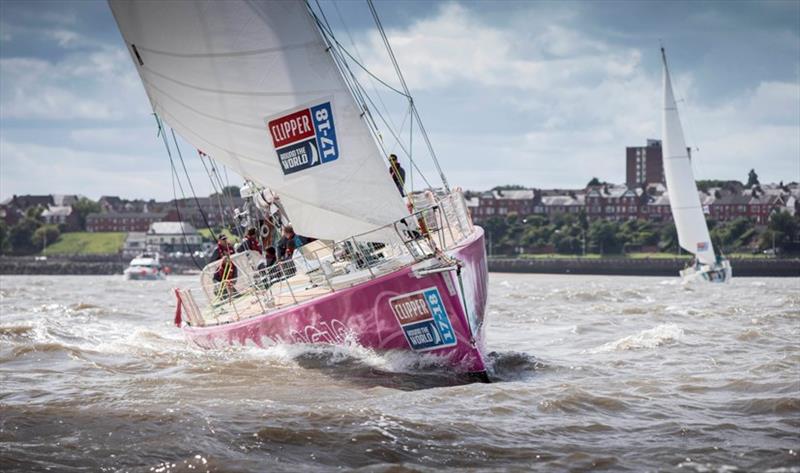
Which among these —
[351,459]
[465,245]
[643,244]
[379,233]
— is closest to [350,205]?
[379,233]

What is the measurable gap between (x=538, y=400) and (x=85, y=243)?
15233 cm

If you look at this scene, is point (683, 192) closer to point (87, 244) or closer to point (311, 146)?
point (311, 146)

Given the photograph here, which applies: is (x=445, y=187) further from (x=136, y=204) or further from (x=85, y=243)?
(x=136, y=204)

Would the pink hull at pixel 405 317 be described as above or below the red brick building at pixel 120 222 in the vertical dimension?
below

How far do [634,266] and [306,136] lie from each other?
87695 millimetres

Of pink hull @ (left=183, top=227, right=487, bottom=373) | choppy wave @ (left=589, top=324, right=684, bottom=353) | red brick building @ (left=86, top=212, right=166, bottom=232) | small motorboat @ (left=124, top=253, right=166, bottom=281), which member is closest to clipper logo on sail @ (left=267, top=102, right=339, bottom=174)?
pink hull @ (left=183, top=227, right=487, bottom=373)

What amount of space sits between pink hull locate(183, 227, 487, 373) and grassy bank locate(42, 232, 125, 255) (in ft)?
452

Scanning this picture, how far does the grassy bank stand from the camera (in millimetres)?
149750

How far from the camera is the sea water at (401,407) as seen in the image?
800 centimetres

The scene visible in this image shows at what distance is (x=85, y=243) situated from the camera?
155m

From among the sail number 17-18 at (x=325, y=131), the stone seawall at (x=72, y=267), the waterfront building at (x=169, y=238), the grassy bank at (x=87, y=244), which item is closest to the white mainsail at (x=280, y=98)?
the sail number 17-18 at (x=325, y=131)

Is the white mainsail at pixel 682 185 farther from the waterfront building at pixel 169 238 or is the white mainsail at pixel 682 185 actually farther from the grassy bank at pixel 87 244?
Result: the grassy bank at pixel 87 244

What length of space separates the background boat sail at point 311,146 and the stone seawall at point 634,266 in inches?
3167

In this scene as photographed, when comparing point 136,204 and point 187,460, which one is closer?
point 187,460
